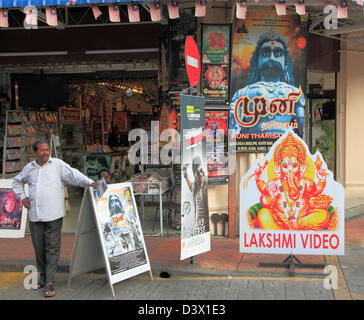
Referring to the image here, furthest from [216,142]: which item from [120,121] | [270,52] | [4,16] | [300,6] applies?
[120,121]

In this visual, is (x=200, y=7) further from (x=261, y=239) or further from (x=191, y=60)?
(x=261, y=239)

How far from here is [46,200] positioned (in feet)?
19.1

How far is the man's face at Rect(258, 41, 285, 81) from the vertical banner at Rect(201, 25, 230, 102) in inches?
24.6

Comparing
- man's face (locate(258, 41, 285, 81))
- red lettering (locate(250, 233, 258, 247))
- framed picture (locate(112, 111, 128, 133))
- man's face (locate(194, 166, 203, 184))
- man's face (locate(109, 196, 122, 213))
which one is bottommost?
red lettering (locate(250, 233, 258, 247))

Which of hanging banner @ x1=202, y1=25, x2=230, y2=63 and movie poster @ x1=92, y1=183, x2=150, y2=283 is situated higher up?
hanging banner @ x1=202, y1=25, x2=230, y2=63

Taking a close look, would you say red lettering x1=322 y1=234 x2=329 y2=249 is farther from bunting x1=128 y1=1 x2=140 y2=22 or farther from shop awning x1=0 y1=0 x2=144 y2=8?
shop awning x1=0 y1=0 x2=144 y2=8

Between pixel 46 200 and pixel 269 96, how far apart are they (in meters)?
4.45

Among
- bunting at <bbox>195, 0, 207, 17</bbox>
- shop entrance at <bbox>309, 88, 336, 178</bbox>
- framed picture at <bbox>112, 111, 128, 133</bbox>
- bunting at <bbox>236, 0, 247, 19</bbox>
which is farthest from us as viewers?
framed picture at <bbox>112, 111, 128, 133</bbox>

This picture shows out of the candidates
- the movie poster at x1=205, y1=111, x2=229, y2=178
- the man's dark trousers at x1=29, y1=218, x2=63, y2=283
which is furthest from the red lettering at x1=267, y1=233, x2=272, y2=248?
the man's dark trousers at x1=29, y1=218, x2=63, y2=283

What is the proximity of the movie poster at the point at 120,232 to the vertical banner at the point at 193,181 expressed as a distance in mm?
623

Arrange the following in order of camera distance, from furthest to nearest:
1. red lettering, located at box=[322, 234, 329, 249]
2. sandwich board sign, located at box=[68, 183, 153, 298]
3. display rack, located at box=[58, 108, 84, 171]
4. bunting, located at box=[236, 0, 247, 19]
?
display rack, located at box=[58, 108, 84, 171]
bunting, located at box=[236, 0, 247, 19]
red lettering, located at box=[322, 234, 329, 249]
sandwich board sign, located at box=[68, 183, 153, 298]

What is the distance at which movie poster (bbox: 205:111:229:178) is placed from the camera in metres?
8.41

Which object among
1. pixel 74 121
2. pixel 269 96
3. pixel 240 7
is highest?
pixel 240 7

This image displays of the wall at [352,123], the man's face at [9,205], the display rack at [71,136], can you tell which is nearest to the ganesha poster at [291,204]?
the man's face at [9,205]
